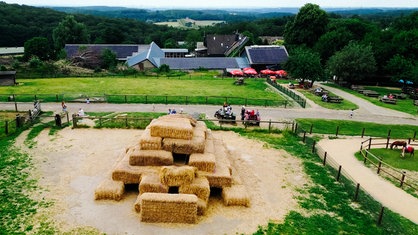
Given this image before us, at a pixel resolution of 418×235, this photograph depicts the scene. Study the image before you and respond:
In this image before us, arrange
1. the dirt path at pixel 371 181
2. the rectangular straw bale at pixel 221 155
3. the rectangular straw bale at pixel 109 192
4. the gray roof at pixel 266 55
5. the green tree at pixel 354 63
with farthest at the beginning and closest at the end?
the gray roof at pixel 266 55 < the green tree at pixel 354 63 < the rectangular straw bale at pixel 221 155 < the dirt path at pixel 371 181 < the rectangular straw bale at pixel 109 192

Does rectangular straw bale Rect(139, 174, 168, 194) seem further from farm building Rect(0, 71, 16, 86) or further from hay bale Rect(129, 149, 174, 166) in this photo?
farm building Rect(0, 71, 16, 86)

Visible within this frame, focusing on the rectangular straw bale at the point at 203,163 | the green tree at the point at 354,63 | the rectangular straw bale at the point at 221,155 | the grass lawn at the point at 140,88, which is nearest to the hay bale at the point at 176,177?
the rectangular straw bale at the point at 203,163

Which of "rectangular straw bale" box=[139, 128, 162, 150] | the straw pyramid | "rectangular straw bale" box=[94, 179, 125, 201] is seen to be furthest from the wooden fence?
"rectangular straw bale" box=[94, 179, 125, 201]

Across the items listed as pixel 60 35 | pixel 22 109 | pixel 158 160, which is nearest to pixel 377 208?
pixel 158 160

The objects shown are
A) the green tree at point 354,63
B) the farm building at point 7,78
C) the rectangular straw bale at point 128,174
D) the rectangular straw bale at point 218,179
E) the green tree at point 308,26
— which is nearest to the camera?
the rectangular straw bale at point 128,174

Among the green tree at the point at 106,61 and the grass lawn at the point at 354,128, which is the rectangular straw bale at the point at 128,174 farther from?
the green tree at the point at 106,61

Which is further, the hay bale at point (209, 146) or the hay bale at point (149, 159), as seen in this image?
the hay bale at point (209, 146)
